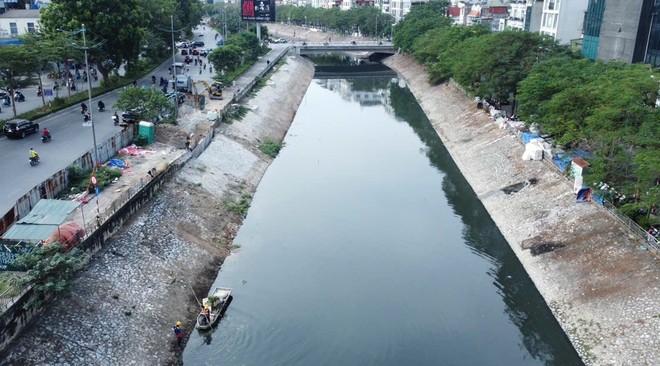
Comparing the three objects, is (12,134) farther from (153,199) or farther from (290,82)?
(290,82)

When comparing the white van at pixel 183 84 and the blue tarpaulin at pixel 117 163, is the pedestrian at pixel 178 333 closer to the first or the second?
the blue tarpaulin at pixel 117 163

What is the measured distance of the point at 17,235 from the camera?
26.2 metres

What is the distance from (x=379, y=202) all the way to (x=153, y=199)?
1905cm

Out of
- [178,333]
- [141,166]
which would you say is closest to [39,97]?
[141,166]

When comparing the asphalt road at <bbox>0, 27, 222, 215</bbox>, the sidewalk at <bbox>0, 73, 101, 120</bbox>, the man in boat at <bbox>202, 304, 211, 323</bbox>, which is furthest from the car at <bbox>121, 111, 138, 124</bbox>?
the man in boat at <bbox>202, 304, 211, 323</bbox>

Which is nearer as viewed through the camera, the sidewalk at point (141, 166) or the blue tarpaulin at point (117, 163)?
the sidewalk at point (141, 166)

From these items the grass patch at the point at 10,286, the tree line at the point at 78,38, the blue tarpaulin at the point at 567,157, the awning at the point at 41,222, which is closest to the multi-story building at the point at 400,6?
the tree line at the point at 78,38

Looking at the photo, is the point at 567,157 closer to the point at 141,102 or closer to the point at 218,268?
the point at 218,268

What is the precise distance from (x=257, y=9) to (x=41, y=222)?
9867 centimetres

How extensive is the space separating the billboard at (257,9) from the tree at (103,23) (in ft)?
166

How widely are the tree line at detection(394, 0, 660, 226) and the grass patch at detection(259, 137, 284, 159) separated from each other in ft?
86.0

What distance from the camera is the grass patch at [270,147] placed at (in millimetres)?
Answer: 61688

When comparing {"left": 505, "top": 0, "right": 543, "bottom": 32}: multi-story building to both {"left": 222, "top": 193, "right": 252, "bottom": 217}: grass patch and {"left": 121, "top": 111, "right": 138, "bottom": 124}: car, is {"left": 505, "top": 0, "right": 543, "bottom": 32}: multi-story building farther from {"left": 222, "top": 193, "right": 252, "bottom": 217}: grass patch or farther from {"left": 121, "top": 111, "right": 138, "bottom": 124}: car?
{"left": 121, "top": 111, "right": 138, "bottom": 124}: car

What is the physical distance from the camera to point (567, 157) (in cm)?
4553
